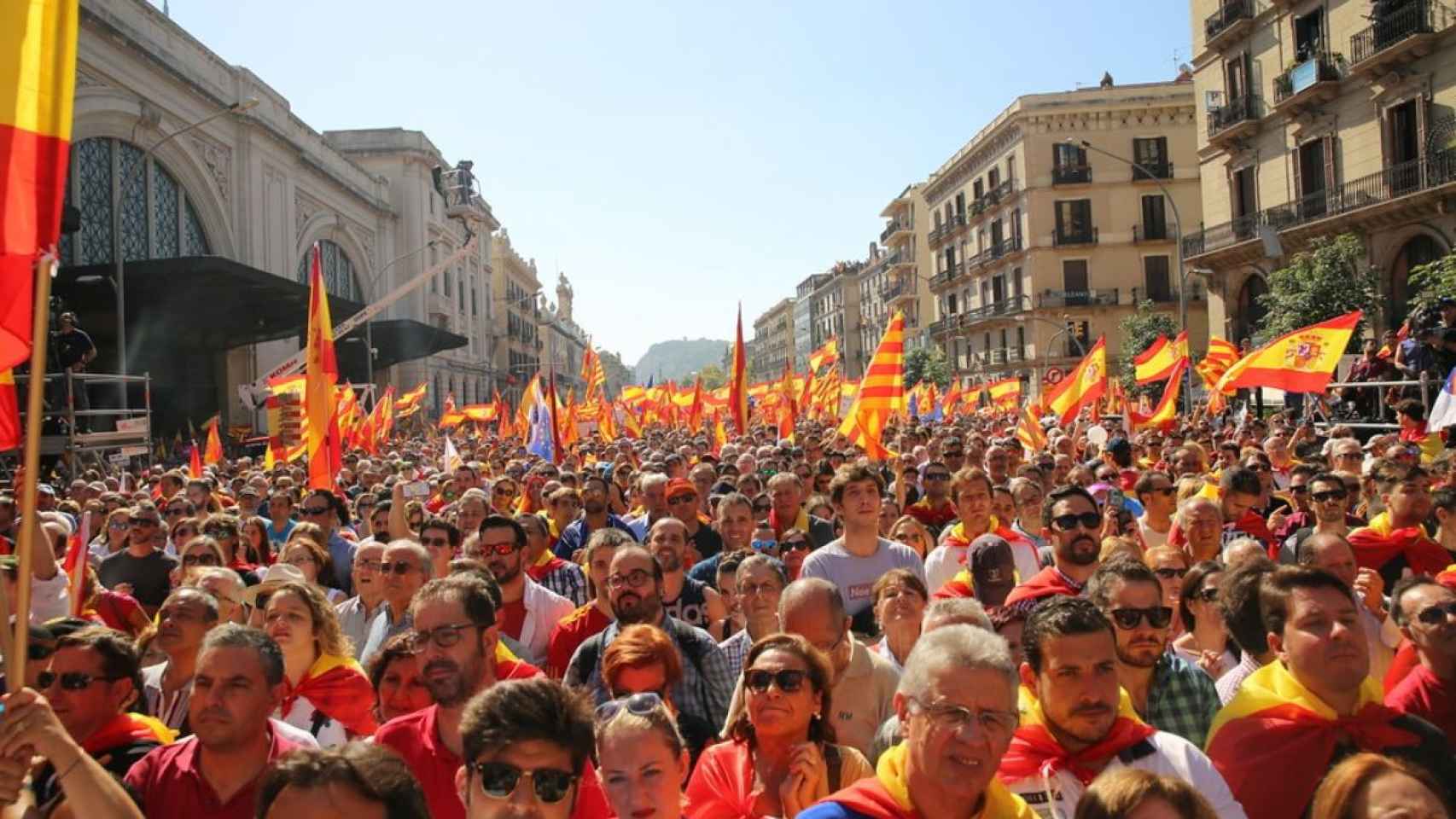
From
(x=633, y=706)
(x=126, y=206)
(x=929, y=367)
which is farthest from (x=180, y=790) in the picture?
(x=929, y=367)

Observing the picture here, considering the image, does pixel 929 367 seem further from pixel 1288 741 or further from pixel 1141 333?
pixel 1288 741

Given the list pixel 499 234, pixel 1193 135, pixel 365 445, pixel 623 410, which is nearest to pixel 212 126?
pixel 623 410

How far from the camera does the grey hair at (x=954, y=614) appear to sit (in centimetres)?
377

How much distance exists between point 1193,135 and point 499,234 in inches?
2016

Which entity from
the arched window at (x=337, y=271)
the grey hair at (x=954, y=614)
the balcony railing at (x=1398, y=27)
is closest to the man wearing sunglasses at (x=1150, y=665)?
the grey hair at (x=954, y=614)

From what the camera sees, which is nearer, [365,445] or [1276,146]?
[365,445]

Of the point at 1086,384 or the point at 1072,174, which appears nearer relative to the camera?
the point at 1086,384

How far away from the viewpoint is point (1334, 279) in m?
25.4

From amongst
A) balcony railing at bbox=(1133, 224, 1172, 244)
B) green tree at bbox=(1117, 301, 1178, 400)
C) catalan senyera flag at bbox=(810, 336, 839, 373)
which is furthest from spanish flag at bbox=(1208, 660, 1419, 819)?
balcony railing at bbox=(1133, 224, 1172, 244)

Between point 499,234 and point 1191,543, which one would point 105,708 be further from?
A: point 499,234

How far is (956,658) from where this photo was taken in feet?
8.23

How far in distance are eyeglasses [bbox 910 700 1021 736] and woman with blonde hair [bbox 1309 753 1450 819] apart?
2.16ft

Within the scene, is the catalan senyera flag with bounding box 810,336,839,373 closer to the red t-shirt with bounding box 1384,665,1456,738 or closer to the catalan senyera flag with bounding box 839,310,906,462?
the catalan senyera flag with bounding box 839,310,906,462

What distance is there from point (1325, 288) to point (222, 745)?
26.8 m
